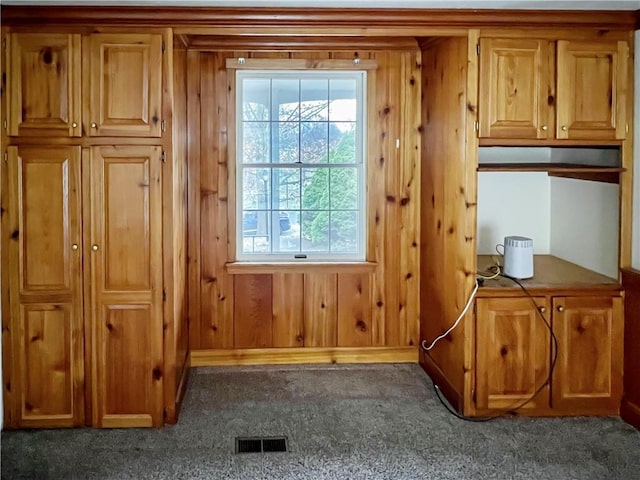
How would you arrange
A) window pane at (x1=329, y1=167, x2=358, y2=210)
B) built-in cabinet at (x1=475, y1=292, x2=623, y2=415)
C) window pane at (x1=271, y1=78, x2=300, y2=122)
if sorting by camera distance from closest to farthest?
1. built-in cabinet at (x1=475, y1=292, x2=623, y2=415)
2. window pane at (x1=271, y1=78, x2=300, y2=122)
3. window pane at (x1=329, y1=167, x2=358, y2=210)

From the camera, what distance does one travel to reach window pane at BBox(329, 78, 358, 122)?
16.6 ft

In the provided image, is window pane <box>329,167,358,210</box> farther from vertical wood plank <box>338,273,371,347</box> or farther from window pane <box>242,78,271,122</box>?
window pane <box>242,78,271,122</box>

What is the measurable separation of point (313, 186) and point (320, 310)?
869mm

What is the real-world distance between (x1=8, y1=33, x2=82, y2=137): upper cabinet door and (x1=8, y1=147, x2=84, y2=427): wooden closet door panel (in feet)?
0.40

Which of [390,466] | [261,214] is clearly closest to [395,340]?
[261,214]

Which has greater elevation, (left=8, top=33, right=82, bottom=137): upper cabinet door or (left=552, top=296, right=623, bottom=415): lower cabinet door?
(left=8, top=33, right=82, bottom=137): upper cabinet door

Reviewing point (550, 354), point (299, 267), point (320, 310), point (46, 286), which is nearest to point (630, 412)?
point (550, 354)

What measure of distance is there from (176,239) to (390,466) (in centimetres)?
168

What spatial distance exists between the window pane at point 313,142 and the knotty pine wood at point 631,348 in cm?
211

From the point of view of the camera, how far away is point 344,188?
16.8ft

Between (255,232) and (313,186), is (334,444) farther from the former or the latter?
(313,186)

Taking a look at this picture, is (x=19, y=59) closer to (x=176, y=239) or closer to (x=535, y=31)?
(x=176, y=239)

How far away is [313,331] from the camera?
204 inches

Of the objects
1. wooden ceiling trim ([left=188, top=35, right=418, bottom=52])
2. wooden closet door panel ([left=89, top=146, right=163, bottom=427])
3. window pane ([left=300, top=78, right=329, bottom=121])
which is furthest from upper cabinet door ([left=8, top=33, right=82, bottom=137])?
window pane ([left=300, top=78, right=329, bottom=121])
